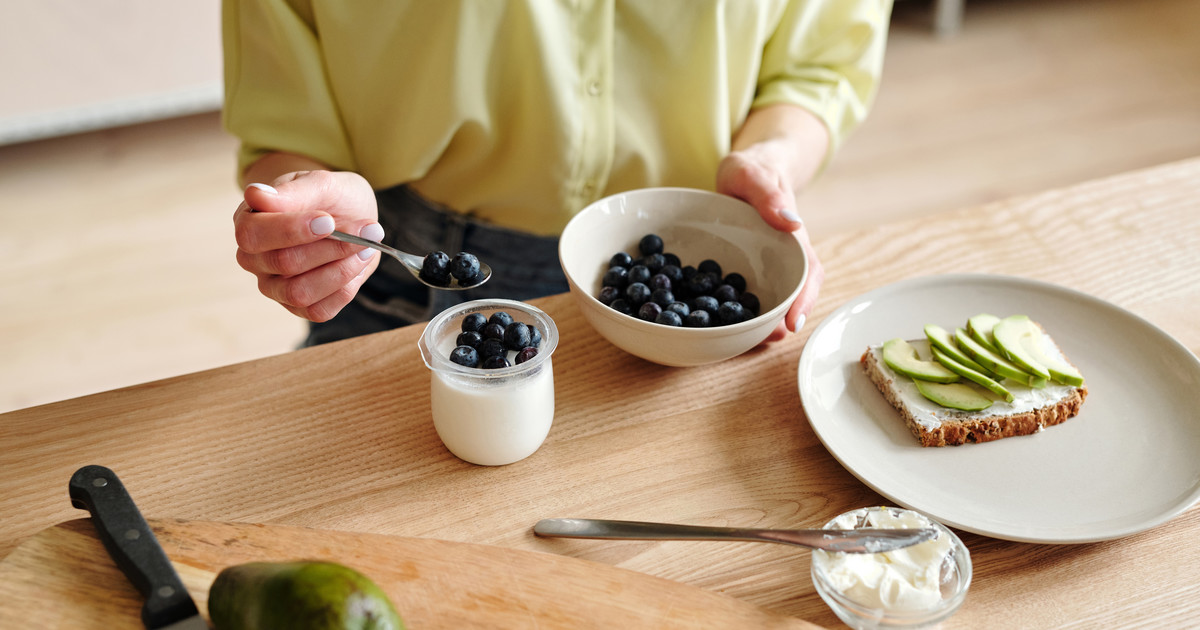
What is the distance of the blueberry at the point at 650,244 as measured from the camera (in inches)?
43.7

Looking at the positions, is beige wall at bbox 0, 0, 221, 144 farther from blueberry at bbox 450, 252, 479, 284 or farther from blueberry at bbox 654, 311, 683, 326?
blueberry at bbox 654, 311, 683, 326

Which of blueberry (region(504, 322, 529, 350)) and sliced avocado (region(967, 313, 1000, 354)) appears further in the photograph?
sliced avocado (region(967, 313, 1000, 354))

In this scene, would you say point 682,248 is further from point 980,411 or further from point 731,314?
point 980,411

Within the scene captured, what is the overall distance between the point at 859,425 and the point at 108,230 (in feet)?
9.75

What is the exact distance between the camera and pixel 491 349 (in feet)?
2.93

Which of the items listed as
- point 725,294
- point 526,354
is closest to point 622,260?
point 725,294

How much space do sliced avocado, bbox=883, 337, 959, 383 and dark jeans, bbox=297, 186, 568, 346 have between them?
59 centimetres

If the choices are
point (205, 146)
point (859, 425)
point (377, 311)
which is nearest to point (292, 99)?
point (377, 311)

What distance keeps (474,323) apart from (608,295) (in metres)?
0.19

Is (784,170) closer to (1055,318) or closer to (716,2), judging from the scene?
(716,2)

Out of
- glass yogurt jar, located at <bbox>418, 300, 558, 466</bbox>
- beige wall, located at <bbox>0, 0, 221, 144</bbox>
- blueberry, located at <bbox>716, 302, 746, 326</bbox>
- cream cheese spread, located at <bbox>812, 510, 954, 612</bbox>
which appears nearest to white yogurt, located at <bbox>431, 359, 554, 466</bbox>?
glass yogurt jar, located at <bbox>418, 300, 558, 466</bbox>

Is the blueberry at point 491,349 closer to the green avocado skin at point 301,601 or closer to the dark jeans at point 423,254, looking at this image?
the green avocado skin at point 301,601

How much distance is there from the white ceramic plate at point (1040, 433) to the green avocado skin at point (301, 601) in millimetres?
482

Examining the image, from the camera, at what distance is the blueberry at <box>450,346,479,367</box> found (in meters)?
0.89
